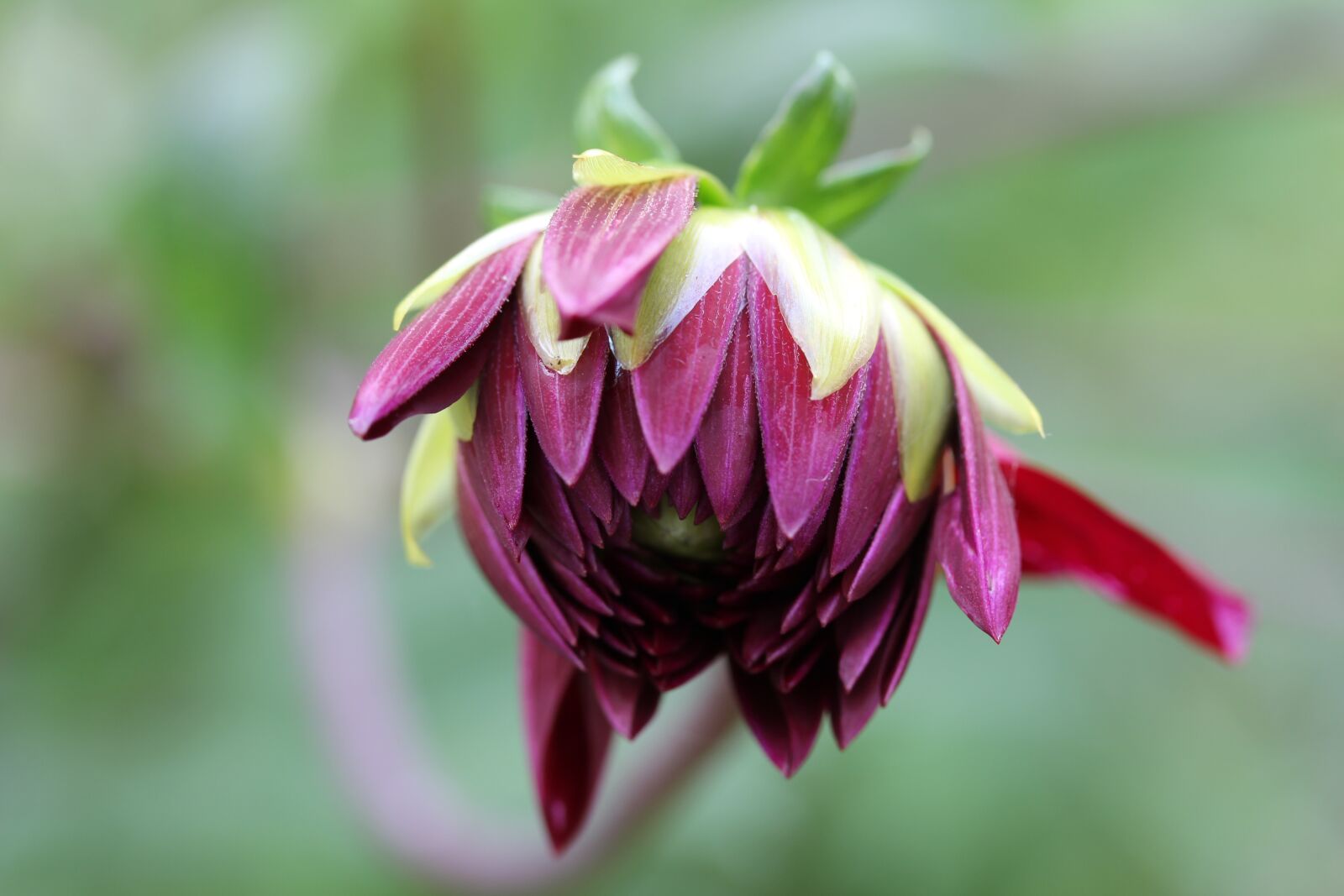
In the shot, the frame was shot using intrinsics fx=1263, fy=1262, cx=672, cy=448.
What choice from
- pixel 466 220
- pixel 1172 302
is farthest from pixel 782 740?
pixel 1172 302

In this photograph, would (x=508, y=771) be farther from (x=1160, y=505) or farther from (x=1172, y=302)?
(x=1172, y=302)

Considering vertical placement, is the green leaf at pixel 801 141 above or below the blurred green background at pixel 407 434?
above

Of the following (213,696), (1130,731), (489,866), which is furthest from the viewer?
(213,696)

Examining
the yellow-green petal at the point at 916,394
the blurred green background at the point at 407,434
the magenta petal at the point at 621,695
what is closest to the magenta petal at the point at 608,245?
the yellow-green petal at the point at 916,394

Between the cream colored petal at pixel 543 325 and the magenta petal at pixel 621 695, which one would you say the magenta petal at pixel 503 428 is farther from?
the magenta petal at pixel 621 695

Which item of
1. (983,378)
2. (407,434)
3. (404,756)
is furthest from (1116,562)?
(407,434)

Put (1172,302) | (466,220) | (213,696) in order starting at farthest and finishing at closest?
1. (1172,302)
2. (213,696)
3. (466,220)

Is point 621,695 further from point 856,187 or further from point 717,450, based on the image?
point 856,187
